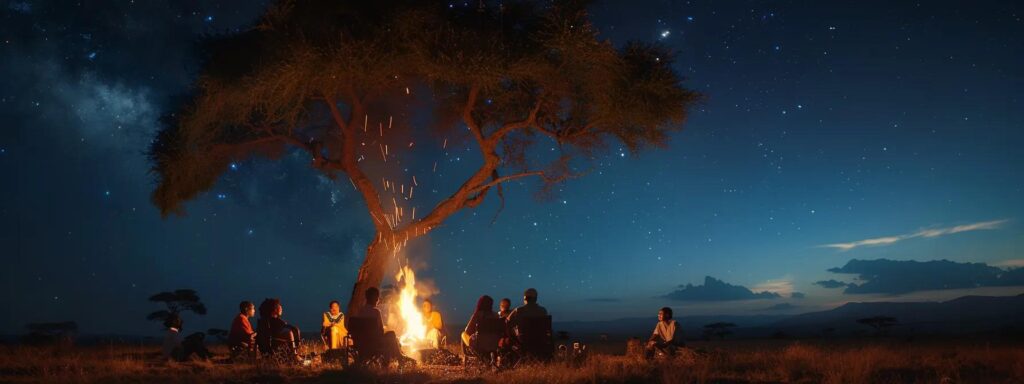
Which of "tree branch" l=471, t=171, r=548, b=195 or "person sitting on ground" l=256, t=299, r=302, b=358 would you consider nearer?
"person sitting on ground" l=256, t=299, r=302, b=358

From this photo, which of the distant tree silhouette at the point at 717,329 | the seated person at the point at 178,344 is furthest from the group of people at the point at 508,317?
the distant tree silhouette at the point at 717,329

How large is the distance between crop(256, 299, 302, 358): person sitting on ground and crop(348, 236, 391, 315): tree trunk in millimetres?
3861

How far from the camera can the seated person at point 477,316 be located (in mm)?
13055

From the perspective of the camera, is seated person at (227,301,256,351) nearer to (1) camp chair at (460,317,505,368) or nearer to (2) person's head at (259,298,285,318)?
(2) person's head at (259,298,285,318)

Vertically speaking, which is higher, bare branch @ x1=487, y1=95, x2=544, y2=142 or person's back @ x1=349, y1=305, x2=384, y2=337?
bare branch @ x1=487, y1=95, x2=544, y2=142

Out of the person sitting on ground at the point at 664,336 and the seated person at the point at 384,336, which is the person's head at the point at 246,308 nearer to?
the seated person at the point at 384,336

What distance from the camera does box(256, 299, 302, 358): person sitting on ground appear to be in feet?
43.8

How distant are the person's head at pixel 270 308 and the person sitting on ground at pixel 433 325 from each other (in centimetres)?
312

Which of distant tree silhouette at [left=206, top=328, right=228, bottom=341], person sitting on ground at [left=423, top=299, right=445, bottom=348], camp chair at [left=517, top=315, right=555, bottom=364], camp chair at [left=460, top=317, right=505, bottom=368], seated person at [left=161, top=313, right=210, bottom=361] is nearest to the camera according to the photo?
camp chair at [left=517, top=315, right=555, bottom=364]

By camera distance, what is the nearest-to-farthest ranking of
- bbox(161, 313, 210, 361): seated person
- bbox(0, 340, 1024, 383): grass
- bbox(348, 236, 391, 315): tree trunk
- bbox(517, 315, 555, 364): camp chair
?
bbox(0, 340, 1024, 383): grass
bbox(517, 315, 555, 364): camp chair
bbox(161, 313, 210, 361): seated person
bbox(348, 236, 391, 315): tree trunk

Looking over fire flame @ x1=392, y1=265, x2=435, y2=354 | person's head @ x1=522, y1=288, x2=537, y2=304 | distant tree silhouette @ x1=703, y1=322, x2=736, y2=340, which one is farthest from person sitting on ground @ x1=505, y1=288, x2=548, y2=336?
distant tree silhouette @ x1=703, y1=322, x2=736, y2=340

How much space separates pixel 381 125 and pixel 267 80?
4.97 meters

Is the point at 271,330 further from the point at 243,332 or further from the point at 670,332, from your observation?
the point at 670,332

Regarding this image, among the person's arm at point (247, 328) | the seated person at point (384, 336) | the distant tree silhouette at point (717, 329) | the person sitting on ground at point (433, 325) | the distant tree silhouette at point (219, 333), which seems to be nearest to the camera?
the seated person at point (384, 336)
